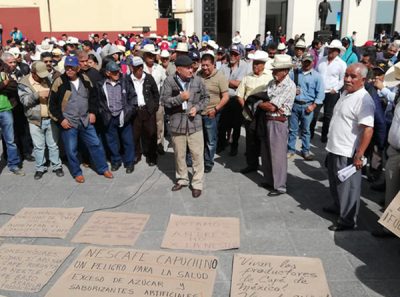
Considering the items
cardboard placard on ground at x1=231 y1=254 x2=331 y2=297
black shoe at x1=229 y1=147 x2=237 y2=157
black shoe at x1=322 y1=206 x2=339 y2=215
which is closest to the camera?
cardboard placard on ground at x1=231 y1=254 x2=331 y2=297

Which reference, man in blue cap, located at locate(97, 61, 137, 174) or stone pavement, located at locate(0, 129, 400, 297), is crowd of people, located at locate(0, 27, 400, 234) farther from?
stone pavement, located at locate(0, 129, 400, 297)

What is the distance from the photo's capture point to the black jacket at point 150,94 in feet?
22.0

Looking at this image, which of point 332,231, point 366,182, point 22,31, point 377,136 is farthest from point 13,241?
point 22,31

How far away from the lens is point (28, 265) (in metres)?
4.06

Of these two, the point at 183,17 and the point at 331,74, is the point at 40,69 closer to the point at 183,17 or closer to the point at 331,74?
the point at 331,74

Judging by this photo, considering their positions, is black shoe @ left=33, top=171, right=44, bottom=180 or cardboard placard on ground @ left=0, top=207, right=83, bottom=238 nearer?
cardboard placard on ground @ left=0, top=207, right=83, bottom=238

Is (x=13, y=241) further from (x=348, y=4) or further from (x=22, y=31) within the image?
(x=348, y=4)

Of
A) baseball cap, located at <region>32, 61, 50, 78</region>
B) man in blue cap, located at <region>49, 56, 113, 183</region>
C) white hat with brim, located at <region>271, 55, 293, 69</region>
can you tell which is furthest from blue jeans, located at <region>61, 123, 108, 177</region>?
white hat with brim, located at <region>271, 55, 293, 69</region>

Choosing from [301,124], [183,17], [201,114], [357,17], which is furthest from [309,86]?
[357,17]

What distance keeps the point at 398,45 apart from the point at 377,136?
528 cm

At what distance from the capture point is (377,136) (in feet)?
14.2

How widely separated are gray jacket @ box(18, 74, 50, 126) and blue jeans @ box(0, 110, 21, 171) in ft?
1.38

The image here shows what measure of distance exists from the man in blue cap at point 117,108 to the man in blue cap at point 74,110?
18 centimetres

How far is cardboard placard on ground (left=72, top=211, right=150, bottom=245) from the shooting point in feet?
14.8
